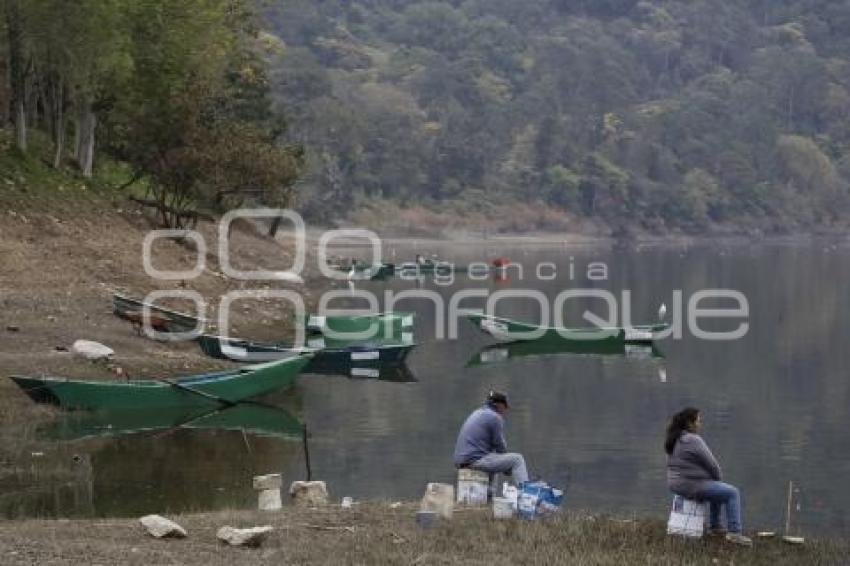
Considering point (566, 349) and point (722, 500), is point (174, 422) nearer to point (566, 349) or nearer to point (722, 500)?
point (722, 500)

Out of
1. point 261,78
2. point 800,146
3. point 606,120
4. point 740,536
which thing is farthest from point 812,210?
point 740,536

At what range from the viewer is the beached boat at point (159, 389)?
2711cm

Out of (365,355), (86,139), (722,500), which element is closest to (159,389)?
(365,355)

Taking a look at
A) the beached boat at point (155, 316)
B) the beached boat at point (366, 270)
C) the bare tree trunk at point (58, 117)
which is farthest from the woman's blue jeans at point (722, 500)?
the beached boat at point (366, 270)

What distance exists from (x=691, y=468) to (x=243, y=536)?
18.5 feet

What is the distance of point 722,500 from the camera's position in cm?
1655

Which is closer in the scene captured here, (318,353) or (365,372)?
(318,353)

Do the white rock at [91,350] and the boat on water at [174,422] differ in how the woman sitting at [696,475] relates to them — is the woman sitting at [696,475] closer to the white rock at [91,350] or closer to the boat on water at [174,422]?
the boat on water at [174,422]

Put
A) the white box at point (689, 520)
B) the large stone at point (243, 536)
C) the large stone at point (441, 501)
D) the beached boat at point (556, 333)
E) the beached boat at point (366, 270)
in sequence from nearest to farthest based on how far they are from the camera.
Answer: the large stone at point (243, 536) → the white box at point (689, 520) → the large stone at point (441, 501) → the beached boat at point (556, 333) → the beached boat at point (366, 270)

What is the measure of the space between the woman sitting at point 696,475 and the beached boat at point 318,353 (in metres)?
20.3

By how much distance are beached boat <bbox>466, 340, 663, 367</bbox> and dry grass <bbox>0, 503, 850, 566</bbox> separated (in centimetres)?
3004

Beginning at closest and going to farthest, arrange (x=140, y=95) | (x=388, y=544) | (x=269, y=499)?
(x=388, y=544) < (x=269, y=499) < (x=140, y=95)

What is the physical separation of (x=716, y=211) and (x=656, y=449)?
156m

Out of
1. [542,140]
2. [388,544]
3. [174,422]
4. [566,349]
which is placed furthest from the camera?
[542,140]
